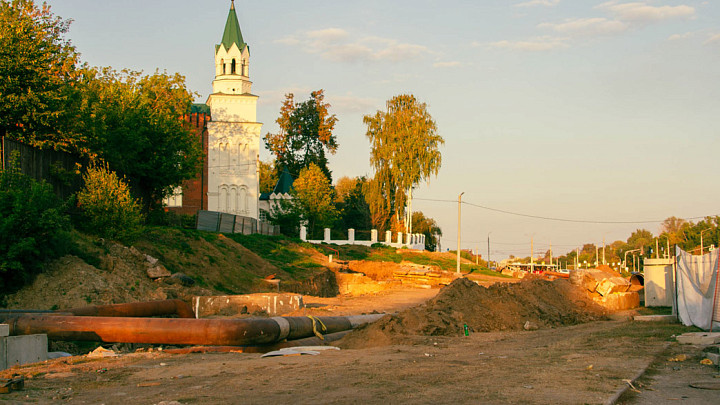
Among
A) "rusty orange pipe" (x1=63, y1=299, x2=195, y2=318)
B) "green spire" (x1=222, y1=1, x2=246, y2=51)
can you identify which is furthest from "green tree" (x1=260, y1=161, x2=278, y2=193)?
"rusty orange pipe" (x1=63, y1=299, x2=195, y2=318)

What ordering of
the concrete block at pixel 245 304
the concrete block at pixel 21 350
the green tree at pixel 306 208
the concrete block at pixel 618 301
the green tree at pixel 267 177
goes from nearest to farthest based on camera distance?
the concrete block at pixel 21 350 → the concrete block at pixel 245 304 → the concrete block at pixel 618 301 → the green tree at pixel 306 208 → the green tree at pixel 267 177

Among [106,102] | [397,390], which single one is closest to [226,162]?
[106,102]

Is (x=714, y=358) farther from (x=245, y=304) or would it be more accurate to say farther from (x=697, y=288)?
(x=245, y=304)

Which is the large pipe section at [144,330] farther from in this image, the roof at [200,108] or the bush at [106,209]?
the roof at [200,108]

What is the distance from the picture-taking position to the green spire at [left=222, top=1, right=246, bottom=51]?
59713mm

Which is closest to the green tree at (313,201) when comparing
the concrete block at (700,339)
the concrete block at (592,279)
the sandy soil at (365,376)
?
the concrete block at (592,279)

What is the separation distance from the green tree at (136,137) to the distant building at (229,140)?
58.2ft

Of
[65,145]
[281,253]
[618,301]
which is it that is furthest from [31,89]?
[618,301]

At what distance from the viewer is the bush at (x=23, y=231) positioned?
51.3 ft

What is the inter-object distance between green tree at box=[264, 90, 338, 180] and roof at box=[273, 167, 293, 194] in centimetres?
192

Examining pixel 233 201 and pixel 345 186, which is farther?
pixel 345 186

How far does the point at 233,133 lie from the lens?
193ft

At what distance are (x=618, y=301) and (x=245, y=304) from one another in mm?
15426

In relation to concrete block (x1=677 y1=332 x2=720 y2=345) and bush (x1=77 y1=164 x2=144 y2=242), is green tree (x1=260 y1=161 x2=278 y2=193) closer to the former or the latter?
bush (x1=77 y1=164 x2=144 y2=242)
